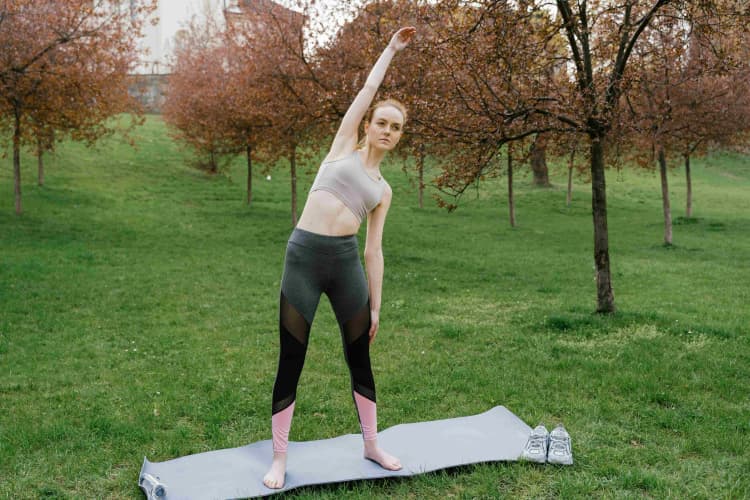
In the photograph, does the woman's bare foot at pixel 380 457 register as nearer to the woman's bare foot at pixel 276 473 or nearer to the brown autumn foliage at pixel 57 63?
the woman's bare foot at pixel 276 473

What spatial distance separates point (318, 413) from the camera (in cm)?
618

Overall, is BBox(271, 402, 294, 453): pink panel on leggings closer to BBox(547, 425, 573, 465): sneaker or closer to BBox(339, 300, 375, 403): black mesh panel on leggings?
BBox(339, 300, 375, 403): black mesh panel on leggings

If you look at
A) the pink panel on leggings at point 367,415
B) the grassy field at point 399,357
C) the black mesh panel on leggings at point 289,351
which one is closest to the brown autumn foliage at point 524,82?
the grassy field at point 399,357

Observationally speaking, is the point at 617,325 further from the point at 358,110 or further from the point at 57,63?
the point at 57,63

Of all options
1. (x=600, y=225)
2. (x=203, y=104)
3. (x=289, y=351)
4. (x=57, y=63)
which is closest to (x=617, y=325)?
(x=600, y=225)

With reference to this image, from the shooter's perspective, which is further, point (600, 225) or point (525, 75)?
point (600, 225)

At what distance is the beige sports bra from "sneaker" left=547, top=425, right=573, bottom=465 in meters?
2.31

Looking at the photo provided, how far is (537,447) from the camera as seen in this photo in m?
4.99

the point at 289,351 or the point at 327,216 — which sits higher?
the point at 327,216

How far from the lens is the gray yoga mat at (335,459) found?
4.43 m

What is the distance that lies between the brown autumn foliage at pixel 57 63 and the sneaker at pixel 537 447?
45.5 ft

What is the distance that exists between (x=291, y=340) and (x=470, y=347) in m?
4.41

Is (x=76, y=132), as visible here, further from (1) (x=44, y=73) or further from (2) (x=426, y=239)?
(2) (x=426, y=239)

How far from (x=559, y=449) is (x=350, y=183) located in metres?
2.58
